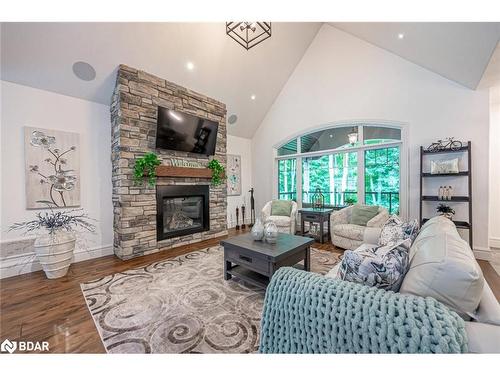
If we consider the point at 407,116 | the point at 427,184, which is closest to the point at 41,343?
the point at 427,184

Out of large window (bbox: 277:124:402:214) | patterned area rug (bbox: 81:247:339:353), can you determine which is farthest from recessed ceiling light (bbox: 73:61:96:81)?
large window (bbox: 277:124:402:214)

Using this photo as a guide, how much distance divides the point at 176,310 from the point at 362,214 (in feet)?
10.7

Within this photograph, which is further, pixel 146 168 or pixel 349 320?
pixel 146 168

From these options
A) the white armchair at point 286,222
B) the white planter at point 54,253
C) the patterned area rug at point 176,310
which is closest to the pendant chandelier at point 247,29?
the patterned area rug at point 176,310

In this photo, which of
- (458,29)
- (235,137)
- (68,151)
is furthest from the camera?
(235,137)

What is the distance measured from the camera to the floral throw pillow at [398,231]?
1.97 meters

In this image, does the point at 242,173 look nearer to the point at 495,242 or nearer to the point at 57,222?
the point at 57,222

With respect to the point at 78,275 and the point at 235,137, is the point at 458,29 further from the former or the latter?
the point at 78,275

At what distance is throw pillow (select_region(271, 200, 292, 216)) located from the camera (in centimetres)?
469

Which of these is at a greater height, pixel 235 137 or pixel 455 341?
pixel 235 137

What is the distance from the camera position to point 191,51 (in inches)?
144

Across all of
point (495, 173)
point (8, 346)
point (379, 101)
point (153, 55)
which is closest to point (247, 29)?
point (153, 55)

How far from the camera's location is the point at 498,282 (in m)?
2.53
